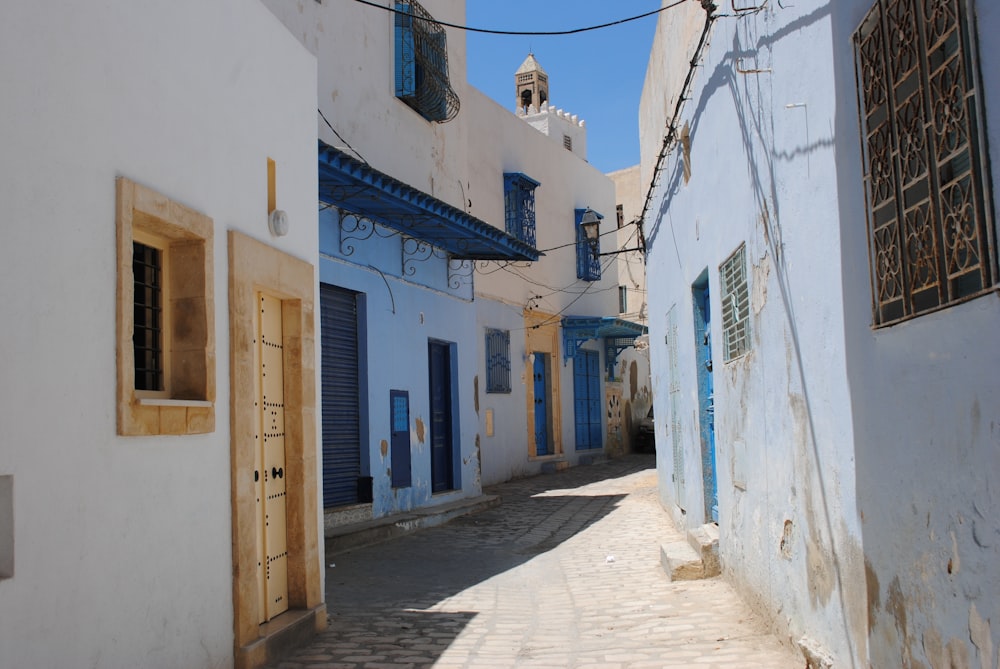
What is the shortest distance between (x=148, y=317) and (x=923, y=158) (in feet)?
12.1

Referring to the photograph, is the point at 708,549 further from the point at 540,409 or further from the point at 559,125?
the point at 559,125

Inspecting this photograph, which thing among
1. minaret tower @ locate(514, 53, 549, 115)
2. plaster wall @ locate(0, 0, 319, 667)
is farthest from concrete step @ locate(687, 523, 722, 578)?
minaret tower @ locate(514, 53, 549, 115)

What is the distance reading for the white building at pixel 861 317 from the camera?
9.09ft

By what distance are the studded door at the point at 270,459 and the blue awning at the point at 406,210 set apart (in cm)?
296

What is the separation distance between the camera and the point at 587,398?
77.3ft

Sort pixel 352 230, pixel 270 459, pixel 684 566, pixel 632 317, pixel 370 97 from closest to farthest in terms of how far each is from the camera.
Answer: pixel 270 459, pixel 684 566, pixel 352 230, pixel 370 97, pixel 632 317

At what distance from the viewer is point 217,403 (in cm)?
507

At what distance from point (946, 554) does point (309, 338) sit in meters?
4.48

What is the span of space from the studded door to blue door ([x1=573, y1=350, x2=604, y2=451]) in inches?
665

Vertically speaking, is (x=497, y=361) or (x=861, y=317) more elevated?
(x=497, y=361)

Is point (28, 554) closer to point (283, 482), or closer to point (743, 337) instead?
point (283, 482)

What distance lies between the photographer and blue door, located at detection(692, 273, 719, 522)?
28.6ft

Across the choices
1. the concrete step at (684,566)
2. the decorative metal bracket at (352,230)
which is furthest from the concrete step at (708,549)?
the decorative metal bracket at (352,230)

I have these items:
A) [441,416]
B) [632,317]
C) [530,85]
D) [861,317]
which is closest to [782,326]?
[861,317]
